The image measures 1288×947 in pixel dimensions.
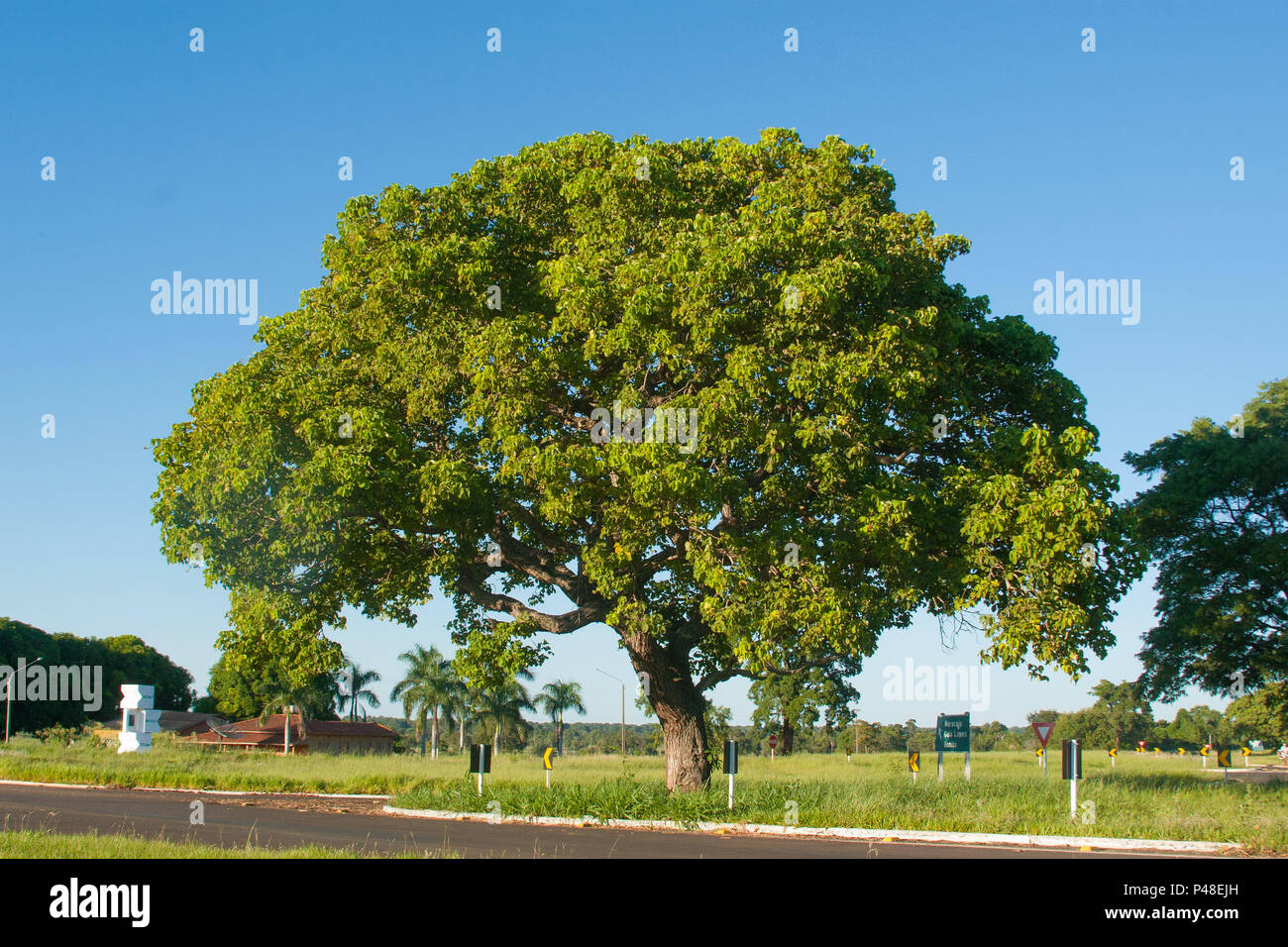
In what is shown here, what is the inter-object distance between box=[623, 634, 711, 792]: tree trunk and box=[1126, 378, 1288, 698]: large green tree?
1871 cm

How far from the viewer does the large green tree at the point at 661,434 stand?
1792 cm

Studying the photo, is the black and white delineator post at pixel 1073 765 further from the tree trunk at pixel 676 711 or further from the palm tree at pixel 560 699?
the palm tree at pixel 560 699

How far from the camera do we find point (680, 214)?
840 inches

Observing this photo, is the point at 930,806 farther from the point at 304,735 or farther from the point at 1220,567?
the point at 304,735

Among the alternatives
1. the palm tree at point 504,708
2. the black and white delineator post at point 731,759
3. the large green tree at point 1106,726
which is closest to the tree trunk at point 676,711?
the black and white delineator post at point 731,759

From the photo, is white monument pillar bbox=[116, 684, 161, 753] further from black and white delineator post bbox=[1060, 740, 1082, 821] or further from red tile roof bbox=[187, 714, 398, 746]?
red tile roof bbox=[187, 714, 398, 746]

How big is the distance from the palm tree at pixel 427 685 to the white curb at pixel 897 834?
5945 cm

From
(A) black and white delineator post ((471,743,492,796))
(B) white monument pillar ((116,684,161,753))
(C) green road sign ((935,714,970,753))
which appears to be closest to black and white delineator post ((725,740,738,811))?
(A) black and white delineator post ((471,743,492,796))

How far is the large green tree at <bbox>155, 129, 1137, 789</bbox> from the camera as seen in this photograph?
17.9 m

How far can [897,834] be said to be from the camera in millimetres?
16156

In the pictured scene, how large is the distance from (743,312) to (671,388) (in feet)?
8.05

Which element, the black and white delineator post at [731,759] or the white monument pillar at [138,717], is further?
the white monument pillar at [138,717]

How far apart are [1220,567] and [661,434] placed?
2421 centimetres

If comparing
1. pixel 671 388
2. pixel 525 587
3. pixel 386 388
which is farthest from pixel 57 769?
pixel 671 388
